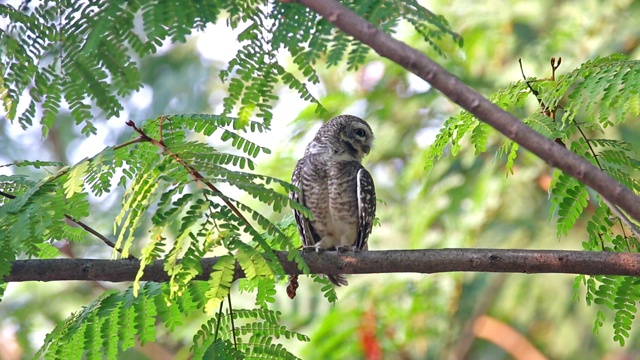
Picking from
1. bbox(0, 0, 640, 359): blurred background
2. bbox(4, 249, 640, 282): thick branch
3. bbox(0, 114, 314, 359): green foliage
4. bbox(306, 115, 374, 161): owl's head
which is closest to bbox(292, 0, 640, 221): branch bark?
bbox(0, 114, 314, 359): green foliage

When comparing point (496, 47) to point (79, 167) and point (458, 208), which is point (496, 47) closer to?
point (458, 208)

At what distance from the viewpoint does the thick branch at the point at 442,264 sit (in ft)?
10.6

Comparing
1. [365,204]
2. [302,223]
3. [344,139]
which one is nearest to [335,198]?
[365,204]

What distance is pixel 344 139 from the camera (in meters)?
5.62

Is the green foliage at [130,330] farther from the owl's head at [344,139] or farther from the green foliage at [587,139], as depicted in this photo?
the owl's head at [344,139]

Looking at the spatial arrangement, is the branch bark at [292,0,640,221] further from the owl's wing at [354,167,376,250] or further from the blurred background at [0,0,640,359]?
the blurred background at [0,0,640,359]

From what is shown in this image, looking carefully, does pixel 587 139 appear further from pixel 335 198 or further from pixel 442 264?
pixel 335 198

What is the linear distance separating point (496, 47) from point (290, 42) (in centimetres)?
567

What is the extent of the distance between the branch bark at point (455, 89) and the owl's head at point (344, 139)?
10.3 ft

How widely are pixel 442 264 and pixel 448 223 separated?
15.3 feet

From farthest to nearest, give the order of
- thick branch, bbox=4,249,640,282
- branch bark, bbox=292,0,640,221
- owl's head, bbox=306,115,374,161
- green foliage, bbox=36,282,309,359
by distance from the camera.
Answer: owl's head, bbox=306,115,374,161
green foliage, bbox=36,282,309,359
thick branch, bbox=4,249,640,282
branch bark, bbox=292,0,640,221

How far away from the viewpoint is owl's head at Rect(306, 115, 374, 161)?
552 cm

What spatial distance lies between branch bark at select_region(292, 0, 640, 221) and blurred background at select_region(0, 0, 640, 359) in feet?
15.6

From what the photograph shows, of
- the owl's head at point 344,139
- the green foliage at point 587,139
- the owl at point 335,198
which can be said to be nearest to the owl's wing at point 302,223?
the owl at point 335,198
